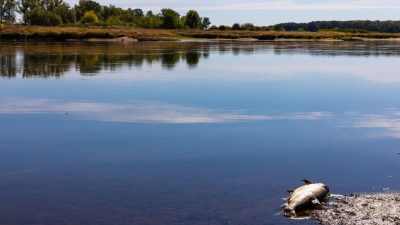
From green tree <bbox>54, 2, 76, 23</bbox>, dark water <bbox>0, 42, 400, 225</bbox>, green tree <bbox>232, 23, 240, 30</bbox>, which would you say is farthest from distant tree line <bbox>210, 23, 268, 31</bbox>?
dark water <bbox>0, 42, 400, 225</bbox>

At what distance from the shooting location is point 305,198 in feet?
34.7

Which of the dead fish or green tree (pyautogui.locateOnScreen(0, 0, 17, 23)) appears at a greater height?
green tree (pyautogui.locateOnScreen(0, 0, 17, 23))

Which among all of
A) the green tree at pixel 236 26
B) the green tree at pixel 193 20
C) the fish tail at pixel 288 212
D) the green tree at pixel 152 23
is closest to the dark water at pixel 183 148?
the fish tail at pixel 288 212

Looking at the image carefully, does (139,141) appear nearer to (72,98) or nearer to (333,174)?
(333,174)

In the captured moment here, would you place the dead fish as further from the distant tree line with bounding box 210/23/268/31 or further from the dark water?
the distant tree line with bounding box 210/23/268/31

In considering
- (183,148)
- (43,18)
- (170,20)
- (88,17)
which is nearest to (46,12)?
(43,18)

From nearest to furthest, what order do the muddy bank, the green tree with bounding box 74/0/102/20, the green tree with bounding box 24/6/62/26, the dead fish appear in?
the muddy bank, the dead fish, the green tree with bounding box 24/6/62/26, the green tree with bounding box 74/0/102/20

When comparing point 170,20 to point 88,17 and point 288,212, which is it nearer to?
point 88,17

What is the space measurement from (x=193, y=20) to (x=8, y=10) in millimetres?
50864

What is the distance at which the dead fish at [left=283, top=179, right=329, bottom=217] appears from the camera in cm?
1041

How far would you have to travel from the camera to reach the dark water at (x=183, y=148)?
10805 millimetres

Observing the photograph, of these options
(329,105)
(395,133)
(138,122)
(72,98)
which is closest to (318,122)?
(395,133)

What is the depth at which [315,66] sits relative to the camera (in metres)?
42.7

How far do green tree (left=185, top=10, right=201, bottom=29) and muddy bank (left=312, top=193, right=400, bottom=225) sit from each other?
151 metres
